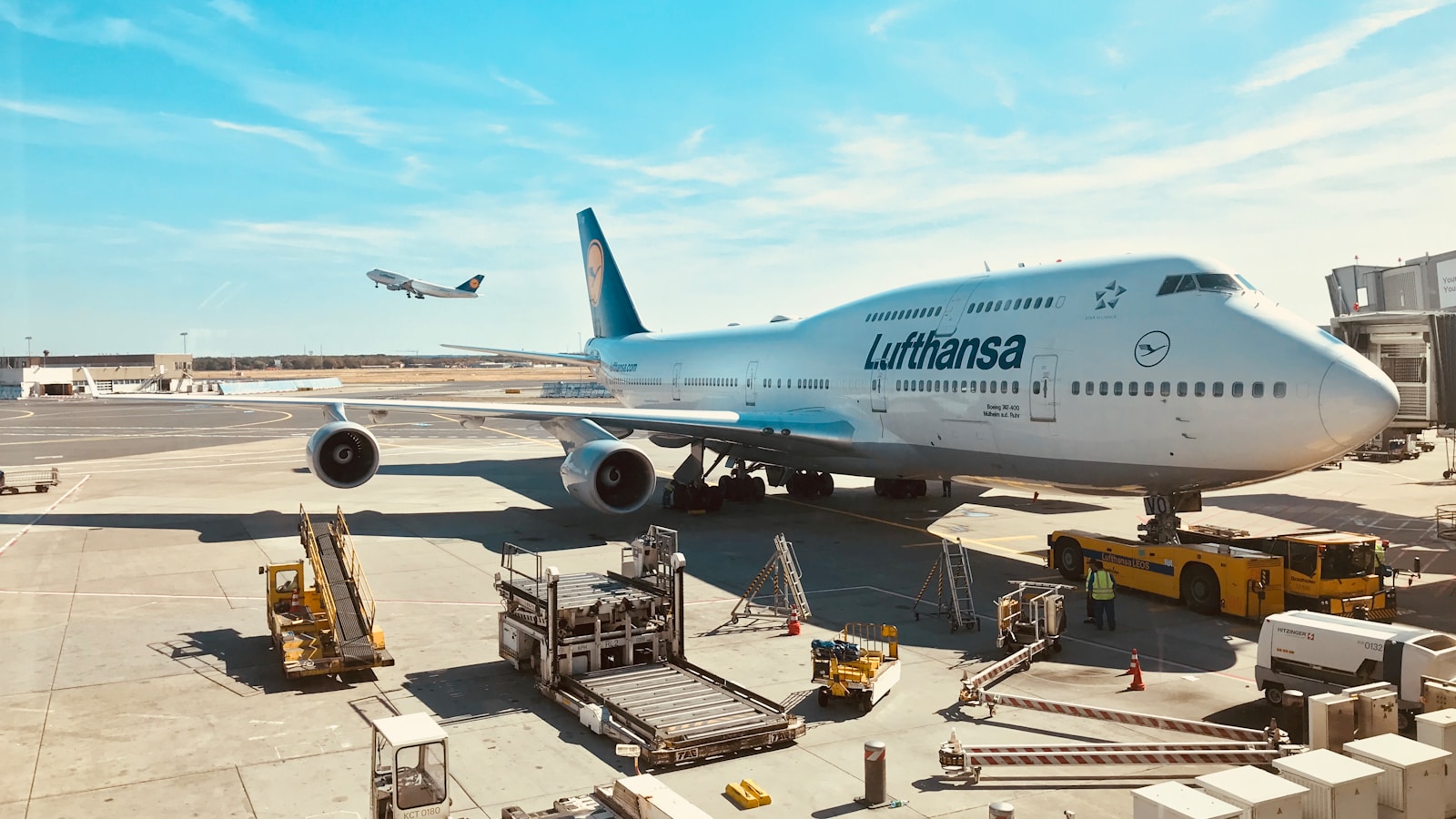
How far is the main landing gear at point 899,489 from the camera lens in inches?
1098

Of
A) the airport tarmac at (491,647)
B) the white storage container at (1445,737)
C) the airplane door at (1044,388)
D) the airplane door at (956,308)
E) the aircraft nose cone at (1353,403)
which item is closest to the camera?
the white storage container at (1445,737)

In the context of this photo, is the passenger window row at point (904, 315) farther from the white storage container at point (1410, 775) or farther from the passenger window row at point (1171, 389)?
the white storage container at point (1410, 775)

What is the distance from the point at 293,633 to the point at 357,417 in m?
58.9

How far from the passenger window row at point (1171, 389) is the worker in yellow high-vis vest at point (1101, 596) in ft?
10.4

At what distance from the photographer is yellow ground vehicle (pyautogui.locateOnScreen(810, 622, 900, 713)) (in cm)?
1133

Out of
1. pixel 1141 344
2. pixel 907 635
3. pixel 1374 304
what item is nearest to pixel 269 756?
pixel 907 635

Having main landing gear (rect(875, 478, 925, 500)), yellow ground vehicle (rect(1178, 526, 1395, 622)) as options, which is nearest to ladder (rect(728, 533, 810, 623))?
yellow ground vehicle (rect(1178, 526, 1395, 622))

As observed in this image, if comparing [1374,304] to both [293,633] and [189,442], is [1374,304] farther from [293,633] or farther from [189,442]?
[189,442]

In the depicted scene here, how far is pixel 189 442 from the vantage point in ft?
158

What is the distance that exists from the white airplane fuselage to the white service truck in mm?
3827

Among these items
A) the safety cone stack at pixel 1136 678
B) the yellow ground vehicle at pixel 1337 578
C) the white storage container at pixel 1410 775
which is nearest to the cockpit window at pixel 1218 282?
the yellow ground vehicle at pixel 1337 578

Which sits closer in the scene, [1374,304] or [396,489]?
[1374,304]

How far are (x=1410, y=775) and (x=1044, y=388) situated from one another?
10219 millimetres

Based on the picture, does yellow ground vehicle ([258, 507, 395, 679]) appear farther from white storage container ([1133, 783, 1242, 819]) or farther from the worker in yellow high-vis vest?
the worker in yellow high-vis vest
